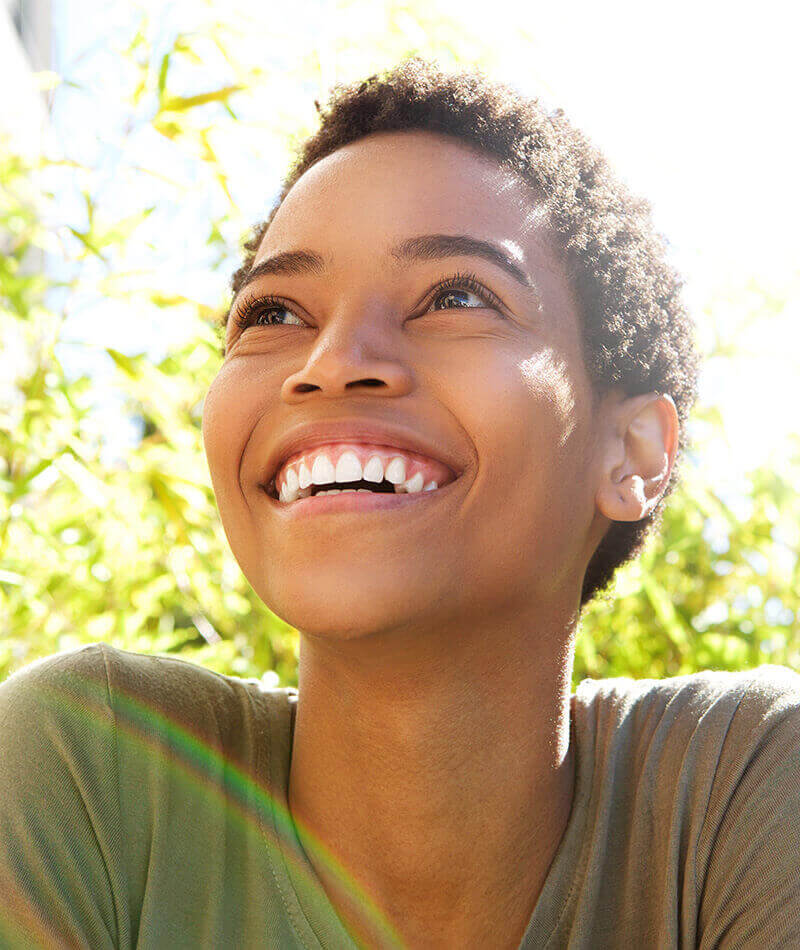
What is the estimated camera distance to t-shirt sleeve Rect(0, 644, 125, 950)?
116cm

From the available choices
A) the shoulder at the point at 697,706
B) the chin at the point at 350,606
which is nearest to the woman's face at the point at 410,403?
the chin at the point at 350,606

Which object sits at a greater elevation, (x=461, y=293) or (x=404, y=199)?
(x=404, y=199)

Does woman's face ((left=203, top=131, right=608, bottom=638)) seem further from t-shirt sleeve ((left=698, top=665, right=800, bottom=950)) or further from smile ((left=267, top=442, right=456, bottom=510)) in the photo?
t-shirt sleeve ((left=698, top=665, right=800, bottom=950))

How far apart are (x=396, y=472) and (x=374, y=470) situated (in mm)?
24

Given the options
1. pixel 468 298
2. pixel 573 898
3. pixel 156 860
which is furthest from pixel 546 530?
pixel 156 860

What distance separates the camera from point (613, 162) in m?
1.63

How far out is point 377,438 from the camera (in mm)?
1209

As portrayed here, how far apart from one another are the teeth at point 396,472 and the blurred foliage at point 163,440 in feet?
2.46

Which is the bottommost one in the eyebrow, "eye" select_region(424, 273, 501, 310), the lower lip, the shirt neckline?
the shirt neckline

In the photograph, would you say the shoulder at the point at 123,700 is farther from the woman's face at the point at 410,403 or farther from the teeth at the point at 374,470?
the teeth at the point at 374,470

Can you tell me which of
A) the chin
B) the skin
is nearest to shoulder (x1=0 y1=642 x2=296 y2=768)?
the skin

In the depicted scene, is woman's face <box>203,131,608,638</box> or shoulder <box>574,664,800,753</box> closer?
woman's face <box>203,131,608,638</box>

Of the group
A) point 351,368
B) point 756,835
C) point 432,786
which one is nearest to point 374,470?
point 351,368

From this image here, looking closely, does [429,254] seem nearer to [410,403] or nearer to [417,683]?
[410,403]
